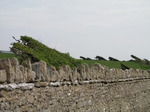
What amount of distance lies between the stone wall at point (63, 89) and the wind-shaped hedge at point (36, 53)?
155 centimetres

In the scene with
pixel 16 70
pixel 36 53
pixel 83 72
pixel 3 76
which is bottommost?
pixel 3 76

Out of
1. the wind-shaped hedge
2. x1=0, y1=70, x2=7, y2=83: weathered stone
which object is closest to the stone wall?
x1=0, y1=70, x2=7, y2=83: weathered stone

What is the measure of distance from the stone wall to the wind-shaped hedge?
1.55 meters

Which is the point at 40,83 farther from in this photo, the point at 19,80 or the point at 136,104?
the point at 136,104

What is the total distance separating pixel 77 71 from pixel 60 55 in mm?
3556

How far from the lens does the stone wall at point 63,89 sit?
6.87 metres

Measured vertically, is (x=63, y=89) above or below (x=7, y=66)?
below

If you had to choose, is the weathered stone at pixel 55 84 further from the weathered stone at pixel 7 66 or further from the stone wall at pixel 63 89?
the weathered stone at pixel 7 66

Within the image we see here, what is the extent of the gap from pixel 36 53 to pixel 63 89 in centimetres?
318

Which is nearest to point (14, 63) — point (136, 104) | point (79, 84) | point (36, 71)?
point (36, 71)

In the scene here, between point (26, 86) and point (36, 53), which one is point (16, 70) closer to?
point (26, 86)

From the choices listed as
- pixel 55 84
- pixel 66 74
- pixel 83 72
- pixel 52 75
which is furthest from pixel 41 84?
pixel 83 72

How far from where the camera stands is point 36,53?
1206cm

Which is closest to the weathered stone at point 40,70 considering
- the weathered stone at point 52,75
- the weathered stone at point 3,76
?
the weathered stone at point 52,75
